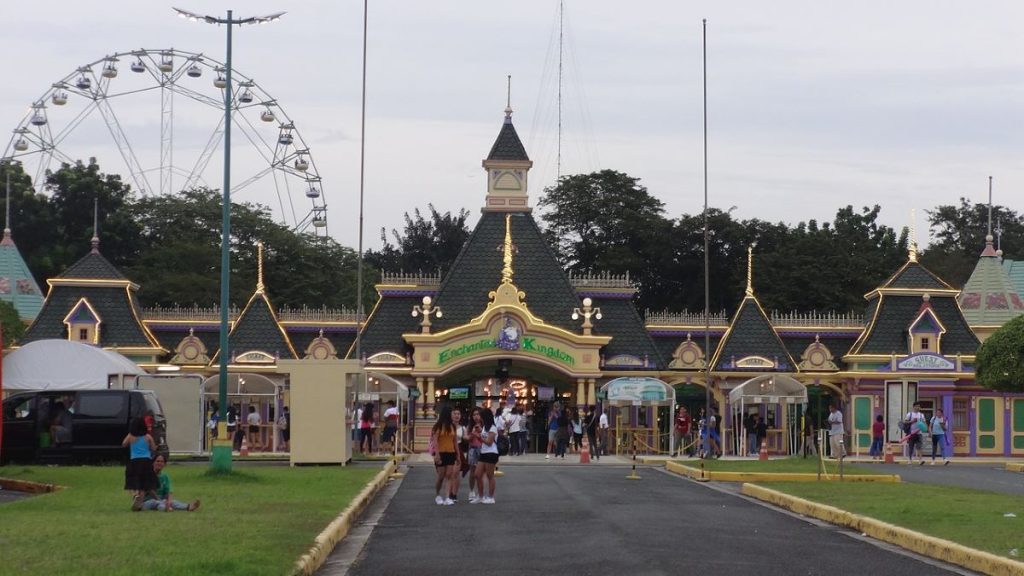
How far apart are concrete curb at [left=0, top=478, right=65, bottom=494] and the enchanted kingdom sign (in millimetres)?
38617

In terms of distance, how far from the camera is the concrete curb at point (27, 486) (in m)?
29.1

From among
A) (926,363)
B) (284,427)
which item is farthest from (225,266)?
(926,363)

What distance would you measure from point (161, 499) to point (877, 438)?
116 ft

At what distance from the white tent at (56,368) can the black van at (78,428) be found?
1.74m

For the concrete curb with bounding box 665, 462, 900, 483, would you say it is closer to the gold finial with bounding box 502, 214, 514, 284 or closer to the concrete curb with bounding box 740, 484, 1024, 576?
the concrete curb with bounding box 740, 484, 1024, 576

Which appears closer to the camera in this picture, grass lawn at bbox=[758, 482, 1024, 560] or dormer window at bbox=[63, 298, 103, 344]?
grass lawn at bbox=[758, 482, 1024, 560]

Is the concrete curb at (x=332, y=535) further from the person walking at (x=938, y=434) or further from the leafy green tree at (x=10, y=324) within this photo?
the leafy green tree at (x=10, y=324)

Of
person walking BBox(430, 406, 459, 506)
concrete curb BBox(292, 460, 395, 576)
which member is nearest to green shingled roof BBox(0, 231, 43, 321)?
concrete curb BBox(292, 460, 395, 576)

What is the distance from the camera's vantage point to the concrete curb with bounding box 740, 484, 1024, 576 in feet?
58.0

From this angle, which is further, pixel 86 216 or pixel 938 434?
pixel 86 216

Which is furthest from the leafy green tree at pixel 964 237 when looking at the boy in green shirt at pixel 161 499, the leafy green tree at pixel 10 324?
the boy in green shirt at pixel 161 499

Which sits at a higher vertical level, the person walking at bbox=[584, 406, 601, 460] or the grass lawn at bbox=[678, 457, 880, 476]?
the person walking at bbox=[584, 406, 601, 460]

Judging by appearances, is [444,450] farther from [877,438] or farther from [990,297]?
[990,297]

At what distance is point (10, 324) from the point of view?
61250 mm
